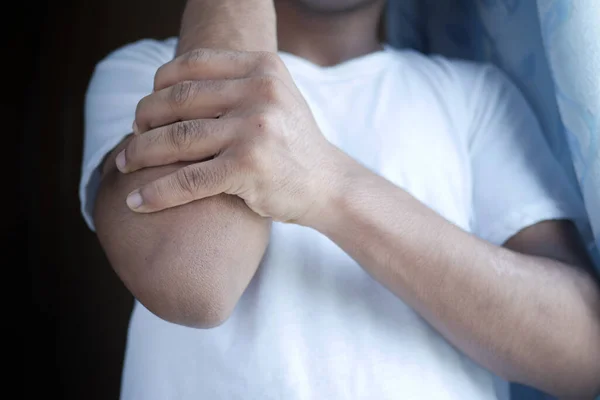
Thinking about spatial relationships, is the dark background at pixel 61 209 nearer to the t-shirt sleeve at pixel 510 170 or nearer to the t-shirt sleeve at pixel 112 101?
the t-shirt sleeve at pixel 112 101

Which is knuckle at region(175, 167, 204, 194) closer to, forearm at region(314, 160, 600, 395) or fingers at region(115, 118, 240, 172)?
fingers at region(115, 118, 240, 172)

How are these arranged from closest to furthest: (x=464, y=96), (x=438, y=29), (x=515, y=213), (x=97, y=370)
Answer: (x=515, y=213) < (x=464, y=96) < (x=438, y=29) < (x=97, y=370)

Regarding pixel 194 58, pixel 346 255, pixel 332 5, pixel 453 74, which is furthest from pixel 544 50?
pixel 194 58

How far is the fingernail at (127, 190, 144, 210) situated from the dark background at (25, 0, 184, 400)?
1100 mm

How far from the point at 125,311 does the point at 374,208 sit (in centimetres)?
115

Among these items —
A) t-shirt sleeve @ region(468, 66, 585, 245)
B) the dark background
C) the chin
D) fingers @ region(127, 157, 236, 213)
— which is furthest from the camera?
the dark background

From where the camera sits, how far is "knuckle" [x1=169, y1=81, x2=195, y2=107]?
0.54 meters

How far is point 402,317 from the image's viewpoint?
677mm

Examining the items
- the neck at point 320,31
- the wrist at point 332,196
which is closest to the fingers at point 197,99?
the wrist at point 332,196

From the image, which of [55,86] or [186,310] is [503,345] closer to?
[186,310]

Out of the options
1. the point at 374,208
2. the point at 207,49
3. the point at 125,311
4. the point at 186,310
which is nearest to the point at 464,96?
the point at 374,208

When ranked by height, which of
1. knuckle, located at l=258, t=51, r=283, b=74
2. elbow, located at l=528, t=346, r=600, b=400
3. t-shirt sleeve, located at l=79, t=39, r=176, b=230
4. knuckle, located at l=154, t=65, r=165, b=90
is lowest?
elbow, located at l=528, t=346, r=600, b=400

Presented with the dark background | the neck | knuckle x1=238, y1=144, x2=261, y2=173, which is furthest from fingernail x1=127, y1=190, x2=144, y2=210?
the dark background

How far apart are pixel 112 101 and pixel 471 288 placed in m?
0.51
